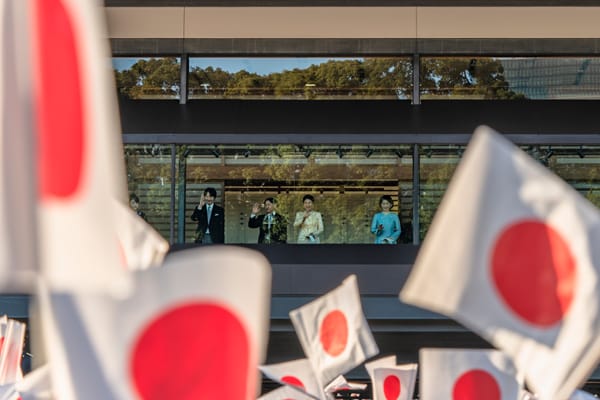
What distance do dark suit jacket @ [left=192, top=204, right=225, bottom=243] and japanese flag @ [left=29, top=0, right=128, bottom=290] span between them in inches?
711

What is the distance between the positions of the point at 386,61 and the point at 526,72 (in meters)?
2.37

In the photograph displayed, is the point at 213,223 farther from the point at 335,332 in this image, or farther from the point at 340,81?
the point at 335,332

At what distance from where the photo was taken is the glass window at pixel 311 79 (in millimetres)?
21422

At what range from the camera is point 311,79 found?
2152cm

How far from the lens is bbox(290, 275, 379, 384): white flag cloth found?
32.7 ft

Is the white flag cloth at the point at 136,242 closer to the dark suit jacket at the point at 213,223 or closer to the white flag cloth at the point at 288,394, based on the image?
the white flag cloth at the point at 288,394

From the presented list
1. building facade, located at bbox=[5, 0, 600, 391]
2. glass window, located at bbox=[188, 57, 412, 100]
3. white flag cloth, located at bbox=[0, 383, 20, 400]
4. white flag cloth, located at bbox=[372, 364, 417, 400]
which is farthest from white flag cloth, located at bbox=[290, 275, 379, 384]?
glass window, located at bbox=[188, 57, 412, 100]

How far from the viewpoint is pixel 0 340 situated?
1036 centimetres

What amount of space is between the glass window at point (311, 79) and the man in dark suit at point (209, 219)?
1.80 m

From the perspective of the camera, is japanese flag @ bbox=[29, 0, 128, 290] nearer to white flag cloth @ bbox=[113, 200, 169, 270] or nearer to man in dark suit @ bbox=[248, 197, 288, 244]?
white flag cloth @ bbox=[113, 200, 169, 270]

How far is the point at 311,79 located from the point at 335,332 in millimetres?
11654

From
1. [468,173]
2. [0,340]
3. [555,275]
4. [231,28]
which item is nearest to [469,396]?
[555,275]

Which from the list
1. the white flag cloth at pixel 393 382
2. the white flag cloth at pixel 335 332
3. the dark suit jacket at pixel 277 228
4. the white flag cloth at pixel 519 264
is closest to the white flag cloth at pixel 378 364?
the white flag cloth at pixel 393 382

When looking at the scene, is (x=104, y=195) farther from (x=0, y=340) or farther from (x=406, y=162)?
(x=406, y=162)
